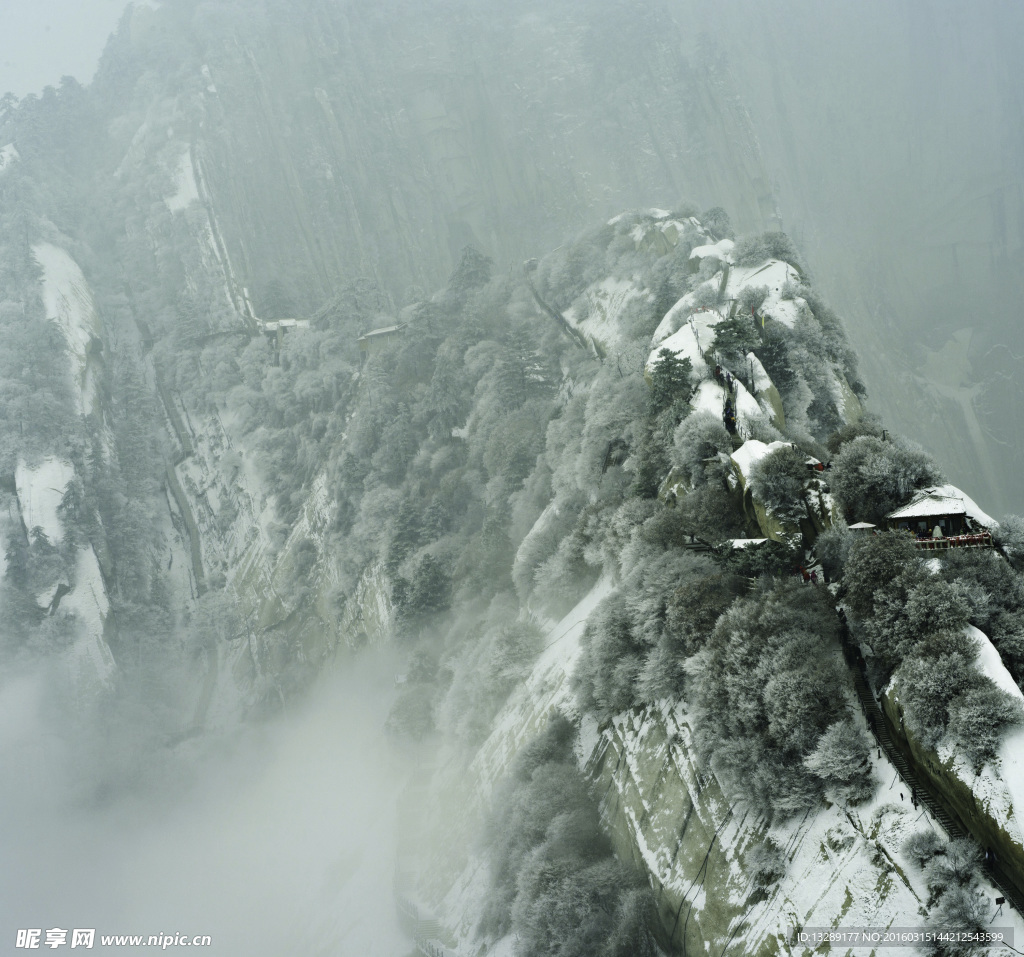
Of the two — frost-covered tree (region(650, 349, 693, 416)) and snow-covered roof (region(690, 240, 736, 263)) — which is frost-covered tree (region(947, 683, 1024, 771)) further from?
snow-covered roof (region(690, 240, 736, 263))

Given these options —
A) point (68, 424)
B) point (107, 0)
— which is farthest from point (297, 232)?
point (107, 0)

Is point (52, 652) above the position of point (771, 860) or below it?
above

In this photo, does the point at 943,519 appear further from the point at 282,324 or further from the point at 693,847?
the point at 282,324

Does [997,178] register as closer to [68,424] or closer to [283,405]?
[283,405]

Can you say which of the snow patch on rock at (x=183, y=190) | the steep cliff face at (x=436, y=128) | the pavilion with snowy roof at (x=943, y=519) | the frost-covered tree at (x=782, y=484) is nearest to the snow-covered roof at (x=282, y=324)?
the steep cliff face at (x=436, y=128)

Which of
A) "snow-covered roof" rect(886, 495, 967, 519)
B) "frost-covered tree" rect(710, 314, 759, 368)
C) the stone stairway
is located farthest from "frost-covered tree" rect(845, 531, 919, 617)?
"frost-covered tree" rect(710, 314, 759, 368)

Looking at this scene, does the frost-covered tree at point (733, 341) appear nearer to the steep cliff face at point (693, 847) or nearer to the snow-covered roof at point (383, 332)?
the steep cliff face at point (693, 847)

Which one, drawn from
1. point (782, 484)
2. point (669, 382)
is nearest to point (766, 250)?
point (669, 382)

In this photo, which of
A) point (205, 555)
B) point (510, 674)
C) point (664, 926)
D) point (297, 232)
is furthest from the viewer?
point (297, 232)
